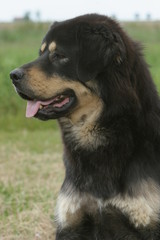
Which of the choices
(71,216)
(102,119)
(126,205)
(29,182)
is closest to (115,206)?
(126,205)

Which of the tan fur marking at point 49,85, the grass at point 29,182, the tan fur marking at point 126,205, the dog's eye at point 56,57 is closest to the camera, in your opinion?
the tan fur marking at point 126,205

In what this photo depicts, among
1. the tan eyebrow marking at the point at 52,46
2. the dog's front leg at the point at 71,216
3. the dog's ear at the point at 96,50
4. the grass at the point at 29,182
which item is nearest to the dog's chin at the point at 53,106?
the dog's ear at the point at 96,50

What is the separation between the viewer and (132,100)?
4543mm

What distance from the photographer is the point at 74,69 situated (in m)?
4.69

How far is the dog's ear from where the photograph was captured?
179 inches

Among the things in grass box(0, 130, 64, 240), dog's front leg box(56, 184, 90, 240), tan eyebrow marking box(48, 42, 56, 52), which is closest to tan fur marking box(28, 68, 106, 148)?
tan eyebrow marking box(48, 42, 56, 52)

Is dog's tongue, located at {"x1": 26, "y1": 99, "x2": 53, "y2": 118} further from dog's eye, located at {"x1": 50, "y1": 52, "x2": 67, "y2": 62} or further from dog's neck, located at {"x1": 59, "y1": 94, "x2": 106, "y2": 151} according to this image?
dog's eye, located at {"x1": 50, "y1": 52, "x2": 67, "y2": 62}

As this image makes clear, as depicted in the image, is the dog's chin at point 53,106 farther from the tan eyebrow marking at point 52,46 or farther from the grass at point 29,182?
the grass at point 29,182

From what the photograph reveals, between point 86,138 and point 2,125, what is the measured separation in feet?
29.0

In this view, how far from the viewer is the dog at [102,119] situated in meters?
4.54

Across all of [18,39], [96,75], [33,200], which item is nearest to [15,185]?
[33,200]

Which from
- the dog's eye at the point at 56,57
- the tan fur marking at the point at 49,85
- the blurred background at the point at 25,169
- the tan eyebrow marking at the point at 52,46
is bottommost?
the blurred background at the point at 25,169

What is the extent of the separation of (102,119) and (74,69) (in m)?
0.50

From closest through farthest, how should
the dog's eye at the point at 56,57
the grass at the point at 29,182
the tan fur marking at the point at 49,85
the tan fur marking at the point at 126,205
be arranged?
the tan fur marking at the point at 126,205
the tan fur marking at the point at 49,85
the dog's eye at the point at 56,57
the grass at the point at 29,182
